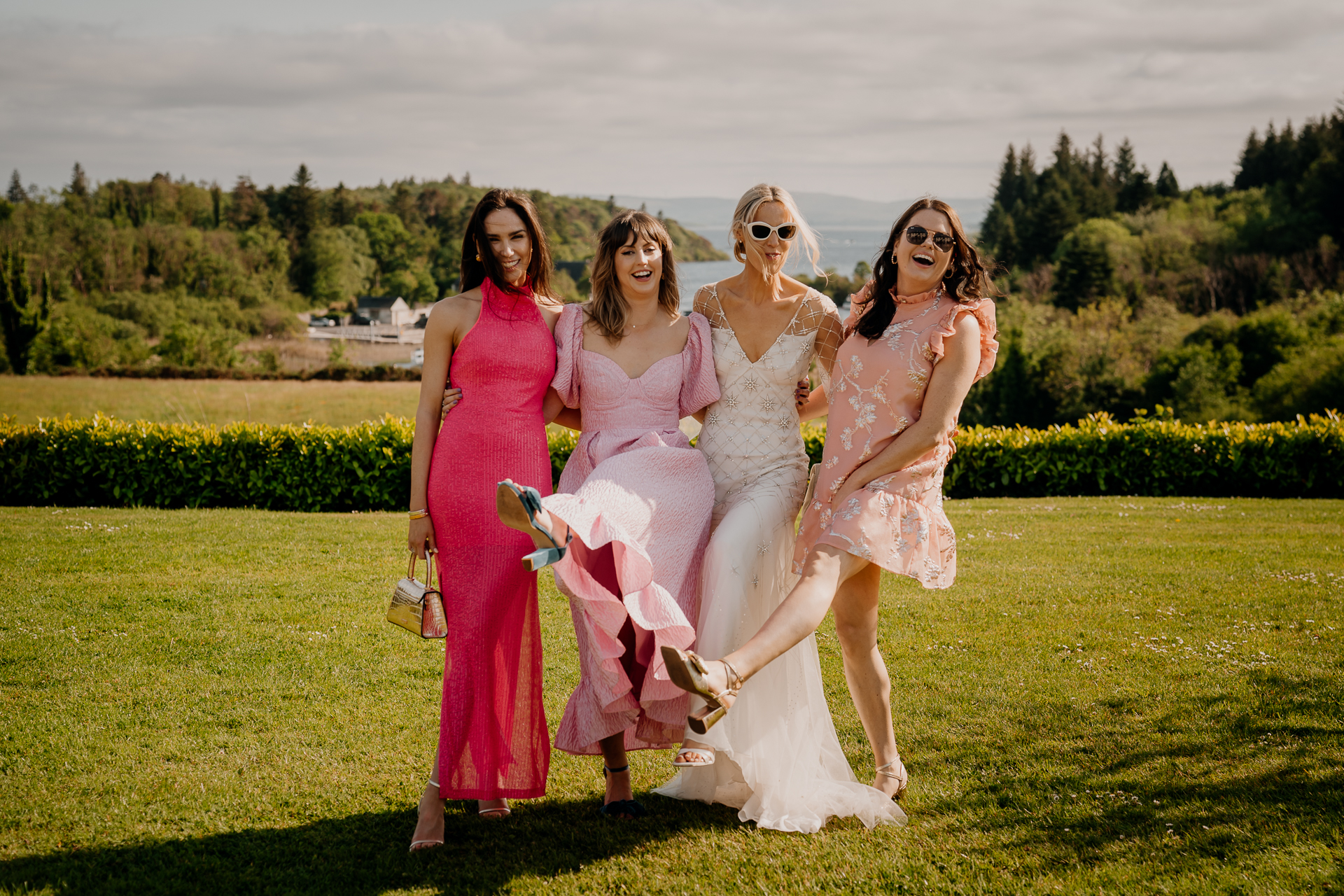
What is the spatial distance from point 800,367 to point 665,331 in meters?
0.66

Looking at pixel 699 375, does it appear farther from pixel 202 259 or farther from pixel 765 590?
pixel 202 259

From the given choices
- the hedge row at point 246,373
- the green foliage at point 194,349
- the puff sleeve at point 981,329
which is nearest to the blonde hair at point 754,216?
the puff sleeve at point 981,329

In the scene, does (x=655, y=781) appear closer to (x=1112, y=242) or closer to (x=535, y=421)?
(x=535, y=421)

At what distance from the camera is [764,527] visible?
414cm

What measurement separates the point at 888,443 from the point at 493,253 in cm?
193

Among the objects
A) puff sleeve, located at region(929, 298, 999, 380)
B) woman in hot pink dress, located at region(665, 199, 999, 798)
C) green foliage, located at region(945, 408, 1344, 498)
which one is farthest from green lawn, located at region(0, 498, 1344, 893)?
green foliage, located at region(945, 408, 1344, 498)

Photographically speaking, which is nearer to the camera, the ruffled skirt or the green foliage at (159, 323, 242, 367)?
the ruffled skirt

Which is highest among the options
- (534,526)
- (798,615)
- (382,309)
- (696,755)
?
(382,309)

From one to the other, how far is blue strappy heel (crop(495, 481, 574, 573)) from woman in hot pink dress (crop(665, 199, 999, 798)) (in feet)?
3.45

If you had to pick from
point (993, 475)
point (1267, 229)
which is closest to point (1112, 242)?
point (1267, 229)

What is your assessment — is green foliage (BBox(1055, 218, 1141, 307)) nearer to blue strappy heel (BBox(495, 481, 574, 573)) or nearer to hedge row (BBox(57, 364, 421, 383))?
hedge row (BBox(57, 364, 421, 383))

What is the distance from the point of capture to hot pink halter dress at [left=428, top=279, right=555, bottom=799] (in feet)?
13.1

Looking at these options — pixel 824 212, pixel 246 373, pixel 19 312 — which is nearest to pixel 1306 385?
pixel 824 212

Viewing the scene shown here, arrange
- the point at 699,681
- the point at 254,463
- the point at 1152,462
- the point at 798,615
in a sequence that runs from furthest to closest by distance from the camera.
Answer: the point at 1152,462
the point at 254,463
the point at 798,615
the point at 699,681
